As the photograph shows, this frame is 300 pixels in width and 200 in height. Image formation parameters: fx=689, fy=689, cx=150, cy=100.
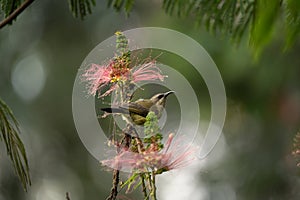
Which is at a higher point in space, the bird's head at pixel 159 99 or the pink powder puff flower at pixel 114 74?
the pink powder puff flower at pixel 114 74

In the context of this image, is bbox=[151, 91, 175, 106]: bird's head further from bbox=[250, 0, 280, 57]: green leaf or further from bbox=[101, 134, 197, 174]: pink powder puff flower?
bbox=[250, 0, 280, 57]: green leaf

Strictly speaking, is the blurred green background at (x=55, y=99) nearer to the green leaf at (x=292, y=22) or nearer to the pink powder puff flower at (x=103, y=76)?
the pink powder puff flower at (x=103, y=76)

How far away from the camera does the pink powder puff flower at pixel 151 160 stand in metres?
0.55

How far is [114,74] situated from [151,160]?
109 mm

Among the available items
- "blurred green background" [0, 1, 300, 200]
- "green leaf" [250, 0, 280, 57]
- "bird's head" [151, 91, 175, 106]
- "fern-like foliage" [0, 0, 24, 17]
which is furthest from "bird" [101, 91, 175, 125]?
"blurred green background" [0, 1, 300, 200]

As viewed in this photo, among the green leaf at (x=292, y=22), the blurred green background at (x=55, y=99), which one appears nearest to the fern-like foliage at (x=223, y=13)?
the green leaf at (x=292, y=22)

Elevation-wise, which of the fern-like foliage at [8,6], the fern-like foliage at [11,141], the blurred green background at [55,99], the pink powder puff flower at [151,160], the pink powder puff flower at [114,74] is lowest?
the blurred green background at [55,99]

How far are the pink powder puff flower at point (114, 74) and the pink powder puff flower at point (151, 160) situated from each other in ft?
0.24

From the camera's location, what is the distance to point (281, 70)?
1820 mm

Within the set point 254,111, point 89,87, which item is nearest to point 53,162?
point 254,111

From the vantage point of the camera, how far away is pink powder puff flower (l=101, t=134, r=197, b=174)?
1.79 ft

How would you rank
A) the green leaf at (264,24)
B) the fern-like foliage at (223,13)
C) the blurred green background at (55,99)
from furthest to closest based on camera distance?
the blurred green background at (55,99) → the fern-like foliage at (223,13) → the green leaf at (264,24)

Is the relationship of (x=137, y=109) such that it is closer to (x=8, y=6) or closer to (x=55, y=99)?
(x=8, y=6)

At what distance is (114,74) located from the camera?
2.05 feet
